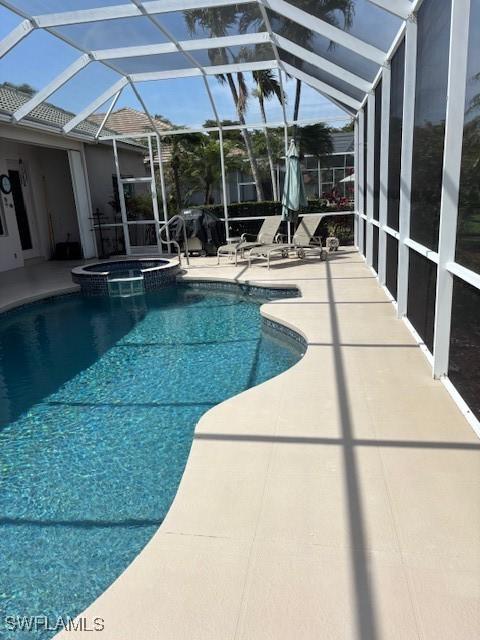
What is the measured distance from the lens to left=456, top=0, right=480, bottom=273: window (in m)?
2.69

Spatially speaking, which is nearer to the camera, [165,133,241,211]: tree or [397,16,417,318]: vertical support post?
[397,16,417,318]: vertical support post

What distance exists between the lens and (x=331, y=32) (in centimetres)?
602

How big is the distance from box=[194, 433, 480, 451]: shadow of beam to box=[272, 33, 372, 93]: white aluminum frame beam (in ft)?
21.2

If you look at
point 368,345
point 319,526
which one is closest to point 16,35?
point 368,345

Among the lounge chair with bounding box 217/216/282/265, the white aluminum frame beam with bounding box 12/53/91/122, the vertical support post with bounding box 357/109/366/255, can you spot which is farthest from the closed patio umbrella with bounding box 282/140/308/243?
the white aluminum frame beam with bounding box 12/53/91/122

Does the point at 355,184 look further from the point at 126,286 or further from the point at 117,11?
the point at 117,11

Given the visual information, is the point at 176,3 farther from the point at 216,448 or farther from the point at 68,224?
the point at 68,224

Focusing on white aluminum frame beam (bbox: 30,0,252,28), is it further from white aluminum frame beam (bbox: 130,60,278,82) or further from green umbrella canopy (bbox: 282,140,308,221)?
green umbrella canopy (bbox: 282,140,308,221)

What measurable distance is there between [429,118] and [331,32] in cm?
288

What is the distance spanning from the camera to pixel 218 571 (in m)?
2.04

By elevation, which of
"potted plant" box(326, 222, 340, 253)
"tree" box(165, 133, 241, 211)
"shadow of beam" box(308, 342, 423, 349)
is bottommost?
"shadow of beam" box(308, 342, 423, 349)

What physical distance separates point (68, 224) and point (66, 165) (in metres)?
1.68

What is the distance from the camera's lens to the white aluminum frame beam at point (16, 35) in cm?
702

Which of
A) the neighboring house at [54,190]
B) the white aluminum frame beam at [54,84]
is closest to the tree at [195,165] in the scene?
the neighboring house at [54,190]
